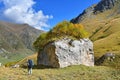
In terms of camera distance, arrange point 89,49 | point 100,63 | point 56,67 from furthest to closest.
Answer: point 100,63 → point 89,49 → point 56,67

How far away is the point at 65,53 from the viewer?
53.8 metres

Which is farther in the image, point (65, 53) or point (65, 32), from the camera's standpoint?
point (65, 32)

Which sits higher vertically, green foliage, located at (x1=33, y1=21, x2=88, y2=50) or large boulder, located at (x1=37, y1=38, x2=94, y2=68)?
green foliage, located at (x1=33, y1=21, x2=88, y2=50)

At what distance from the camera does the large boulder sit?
2076 inches

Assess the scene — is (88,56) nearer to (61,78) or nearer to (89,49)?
(89,49)

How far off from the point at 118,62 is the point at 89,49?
7191 mm

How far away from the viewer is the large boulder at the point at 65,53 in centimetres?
5272

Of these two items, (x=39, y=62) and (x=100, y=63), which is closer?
(x=39, y=62)

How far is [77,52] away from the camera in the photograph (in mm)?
55344

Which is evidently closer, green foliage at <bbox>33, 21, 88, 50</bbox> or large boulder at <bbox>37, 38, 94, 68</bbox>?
large boulder at <bbox>37, 38, 94, 68</bbox>

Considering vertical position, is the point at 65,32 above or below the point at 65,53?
above

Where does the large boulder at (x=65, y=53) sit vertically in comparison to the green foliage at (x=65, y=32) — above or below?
below

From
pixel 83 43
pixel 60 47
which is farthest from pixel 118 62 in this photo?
pixel 60 47

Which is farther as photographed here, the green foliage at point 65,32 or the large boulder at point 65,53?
the green foliage at point 65,32
